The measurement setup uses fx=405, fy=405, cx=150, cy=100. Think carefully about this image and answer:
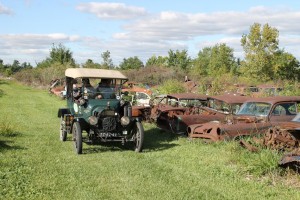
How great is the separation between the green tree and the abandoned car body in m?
30.0

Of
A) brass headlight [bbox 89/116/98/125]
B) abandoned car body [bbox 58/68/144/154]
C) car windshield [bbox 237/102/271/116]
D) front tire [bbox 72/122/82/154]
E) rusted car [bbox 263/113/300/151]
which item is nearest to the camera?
rusted car [bbox 263/113/300/151]

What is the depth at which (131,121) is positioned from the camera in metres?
10.6

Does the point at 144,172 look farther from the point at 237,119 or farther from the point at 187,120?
the point at 187,120

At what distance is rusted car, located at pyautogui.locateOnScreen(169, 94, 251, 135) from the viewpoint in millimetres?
12797

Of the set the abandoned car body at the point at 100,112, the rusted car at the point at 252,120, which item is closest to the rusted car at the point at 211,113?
the rusted car at the point at 252,120

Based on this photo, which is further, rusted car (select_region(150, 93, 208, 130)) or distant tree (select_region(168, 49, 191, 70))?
distant tree (select_region(168, 49, 191, 70))

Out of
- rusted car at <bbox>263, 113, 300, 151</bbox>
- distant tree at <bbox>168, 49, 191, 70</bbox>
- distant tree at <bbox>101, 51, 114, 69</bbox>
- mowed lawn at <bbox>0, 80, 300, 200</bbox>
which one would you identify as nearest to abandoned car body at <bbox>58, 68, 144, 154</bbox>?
mowed lawn at <bbox>0, 80, 300, 200</bbox>

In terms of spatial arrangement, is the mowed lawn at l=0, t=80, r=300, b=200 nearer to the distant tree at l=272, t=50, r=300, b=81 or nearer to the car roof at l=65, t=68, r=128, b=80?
the car roof at l=65, t=68, r=128, b=80

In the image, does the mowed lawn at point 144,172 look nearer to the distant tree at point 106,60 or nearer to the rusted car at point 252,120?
the rusted car at point 252,120

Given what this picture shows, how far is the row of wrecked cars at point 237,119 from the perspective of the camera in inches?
348

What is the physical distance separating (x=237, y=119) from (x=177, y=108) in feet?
9.55

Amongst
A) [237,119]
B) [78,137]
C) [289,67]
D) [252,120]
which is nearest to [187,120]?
[237,119]

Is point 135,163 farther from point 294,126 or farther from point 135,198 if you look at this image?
point 294,126

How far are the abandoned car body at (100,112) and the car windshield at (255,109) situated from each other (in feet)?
11.8
